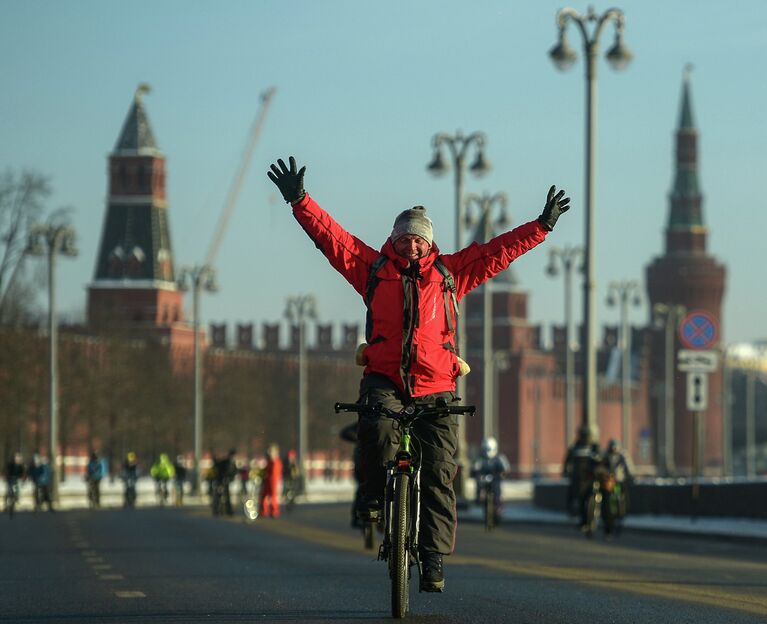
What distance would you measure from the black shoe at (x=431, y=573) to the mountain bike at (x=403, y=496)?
0.04 m

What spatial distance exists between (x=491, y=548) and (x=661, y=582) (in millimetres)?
7997

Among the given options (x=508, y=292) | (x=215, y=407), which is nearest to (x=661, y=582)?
(x=215, y=407)

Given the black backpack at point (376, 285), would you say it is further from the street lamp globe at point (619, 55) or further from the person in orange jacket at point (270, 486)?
the person in orange jacket at point (270, 486)

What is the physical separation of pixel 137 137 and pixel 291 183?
126937 mm

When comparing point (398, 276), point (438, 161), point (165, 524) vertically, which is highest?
point (438, 161)

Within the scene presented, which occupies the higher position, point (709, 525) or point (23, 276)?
point (23, 276)

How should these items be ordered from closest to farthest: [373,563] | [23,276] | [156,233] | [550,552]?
1. [373,563]
2. [550,552]
3. [23,276]
4. [156,233]

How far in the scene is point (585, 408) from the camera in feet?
117

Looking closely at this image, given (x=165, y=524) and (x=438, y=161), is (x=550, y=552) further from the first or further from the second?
(x=438, y=161)

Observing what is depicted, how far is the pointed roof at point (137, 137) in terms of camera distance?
13575cm

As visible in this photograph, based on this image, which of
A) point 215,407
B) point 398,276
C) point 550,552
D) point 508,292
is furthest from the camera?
point 508,292

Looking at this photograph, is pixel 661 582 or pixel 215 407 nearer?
pixel 661 582

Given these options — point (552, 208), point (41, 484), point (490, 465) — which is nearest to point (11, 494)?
point (41, 484)

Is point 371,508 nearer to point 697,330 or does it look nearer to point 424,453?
point 424,453
